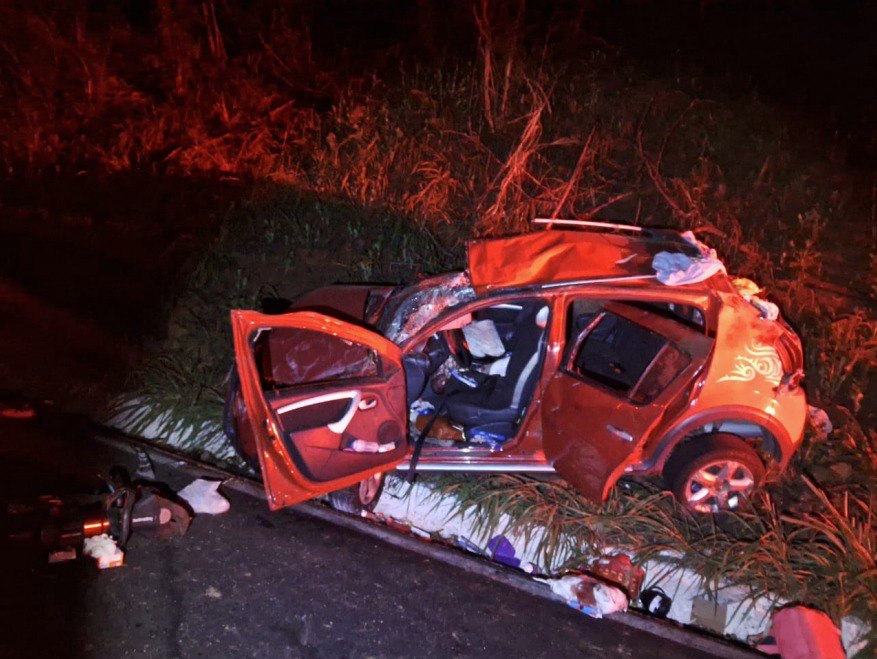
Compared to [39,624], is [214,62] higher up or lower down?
higher up

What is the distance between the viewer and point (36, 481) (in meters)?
4.92

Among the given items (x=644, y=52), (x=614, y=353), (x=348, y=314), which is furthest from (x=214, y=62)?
(x=614, y=353)

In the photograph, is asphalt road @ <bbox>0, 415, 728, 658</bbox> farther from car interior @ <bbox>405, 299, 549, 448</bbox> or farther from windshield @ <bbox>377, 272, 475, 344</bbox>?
windshield @ <bbox>377, 272, 475, 344</bbox>

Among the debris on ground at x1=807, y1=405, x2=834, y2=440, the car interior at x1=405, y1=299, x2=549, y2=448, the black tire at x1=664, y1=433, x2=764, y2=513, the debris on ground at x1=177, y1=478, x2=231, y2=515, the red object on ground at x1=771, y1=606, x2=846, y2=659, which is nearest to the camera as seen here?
the red object on ground at x1=771, y1=606, x2=846, y2=659

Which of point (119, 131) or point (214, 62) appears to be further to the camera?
point (214, 62)

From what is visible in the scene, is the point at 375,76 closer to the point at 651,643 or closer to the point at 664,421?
the point at 664,421

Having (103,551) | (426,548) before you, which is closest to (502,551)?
(426,548)

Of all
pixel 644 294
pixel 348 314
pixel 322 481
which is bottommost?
pixel 322 481

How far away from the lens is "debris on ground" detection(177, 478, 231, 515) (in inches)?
192

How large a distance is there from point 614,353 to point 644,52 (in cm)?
945

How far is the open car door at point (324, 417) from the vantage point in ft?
13.3

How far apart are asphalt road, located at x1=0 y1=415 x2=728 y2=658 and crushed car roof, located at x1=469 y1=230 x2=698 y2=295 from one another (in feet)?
6.13

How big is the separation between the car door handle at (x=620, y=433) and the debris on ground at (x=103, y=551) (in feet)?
9.71

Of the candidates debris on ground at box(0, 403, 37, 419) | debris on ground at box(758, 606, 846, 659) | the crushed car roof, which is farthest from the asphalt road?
the crushed car roof
